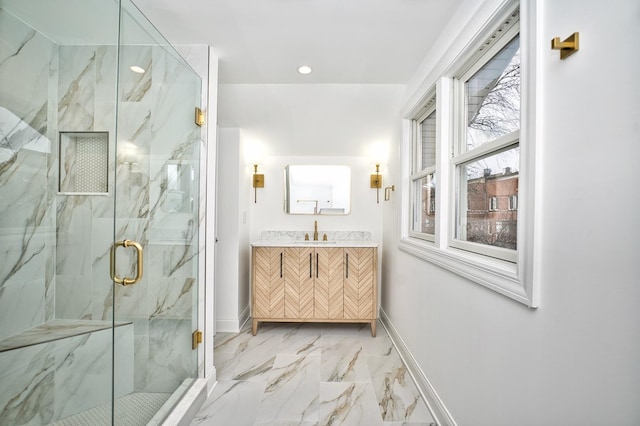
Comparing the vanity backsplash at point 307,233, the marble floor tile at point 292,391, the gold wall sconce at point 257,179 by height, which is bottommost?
the marble floor tile at point 292,391

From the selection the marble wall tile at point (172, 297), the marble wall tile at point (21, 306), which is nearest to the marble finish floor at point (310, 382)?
the marble wall tile at point (172, 297)

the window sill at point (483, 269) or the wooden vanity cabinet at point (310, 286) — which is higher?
the window sill at point (483, 269)

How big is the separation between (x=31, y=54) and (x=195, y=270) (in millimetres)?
1273

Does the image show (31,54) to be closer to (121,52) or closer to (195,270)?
(121,52)

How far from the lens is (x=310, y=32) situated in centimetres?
176

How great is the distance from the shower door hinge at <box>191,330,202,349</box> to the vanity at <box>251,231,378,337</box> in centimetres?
94

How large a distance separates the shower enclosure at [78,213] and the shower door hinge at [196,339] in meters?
0.28

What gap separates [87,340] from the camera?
4.42ft

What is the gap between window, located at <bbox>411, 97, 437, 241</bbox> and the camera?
2115 mm

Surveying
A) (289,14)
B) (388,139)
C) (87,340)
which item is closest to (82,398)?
(87,340)

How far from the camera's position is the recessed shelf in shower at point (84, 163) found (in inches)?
51.8

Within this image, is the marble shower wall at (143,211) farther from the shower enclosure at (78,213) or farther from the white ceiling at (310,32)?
the white ceiling at (310,32)

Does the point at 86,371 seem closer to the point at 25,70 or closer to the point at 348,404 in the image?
the point at 25,70

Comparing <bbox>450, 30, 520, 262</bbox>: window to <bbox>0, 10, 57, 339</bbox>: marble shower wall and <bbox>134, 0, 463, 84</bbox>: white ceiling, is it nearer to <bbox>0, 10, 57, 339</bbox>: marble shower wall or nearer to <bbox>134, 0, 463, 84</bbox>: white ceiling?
<bbox>134, 0, 463, 84</bbox>: white ceiling
